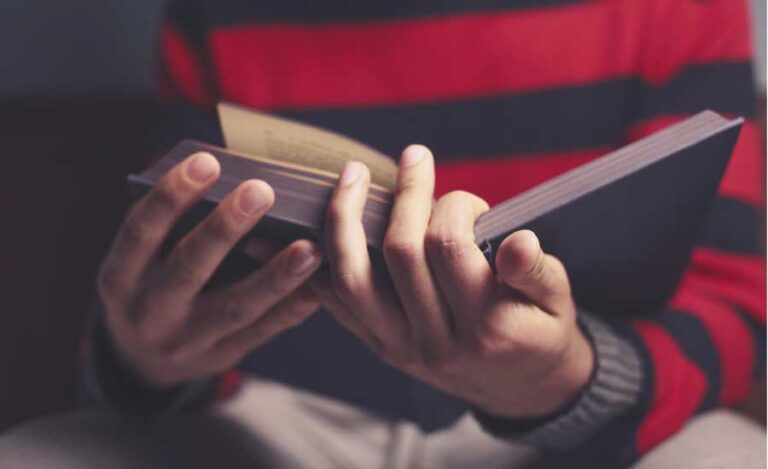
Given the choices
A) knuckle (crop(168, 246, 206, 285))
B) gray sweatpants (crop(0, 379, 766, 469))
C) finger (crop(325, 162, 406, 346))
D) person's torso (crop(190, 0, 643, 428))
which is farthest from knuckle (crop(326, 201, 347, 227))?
person's torso (crop(190, 0, 643, 428))

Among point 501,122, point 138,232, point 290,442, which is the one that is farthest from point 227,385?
point 501,122

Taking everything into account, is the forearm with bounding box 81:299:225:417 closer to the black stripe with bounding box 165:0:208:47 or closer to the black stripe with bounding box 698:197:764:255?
the black stripe with bounding box 165:0:208:47

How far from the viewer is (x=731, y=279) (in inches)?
33.4

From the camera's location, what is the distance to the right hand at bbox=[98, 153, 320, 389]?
51cm

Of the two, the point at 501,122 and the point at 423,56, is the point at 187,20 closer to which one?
the point at 423,56

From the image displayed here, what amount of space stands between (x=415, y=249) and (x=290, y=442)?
14.9 inches

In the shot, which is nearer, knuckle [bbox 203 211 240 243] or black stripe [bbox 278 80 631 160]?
knuckle [bbox 203 211 240 243]

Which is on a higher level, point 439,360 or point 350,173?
point 350,173

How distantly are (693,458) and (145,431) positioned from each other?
0.45m

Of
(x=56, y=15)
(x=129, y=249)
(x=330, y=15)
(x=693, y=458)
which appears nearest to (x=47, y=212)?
(x=56, y=15)

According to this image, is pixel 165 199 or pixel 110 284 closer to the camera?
pixel 165 199

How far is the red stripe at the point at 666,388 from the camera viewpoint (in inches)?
26.7

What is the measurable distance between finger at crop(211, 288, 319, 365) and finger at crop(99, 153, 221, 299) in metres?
0.09

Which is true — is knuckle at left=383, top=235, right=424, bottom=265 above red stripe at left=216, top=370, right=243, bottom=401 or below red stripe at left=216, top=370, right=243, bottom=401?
above
